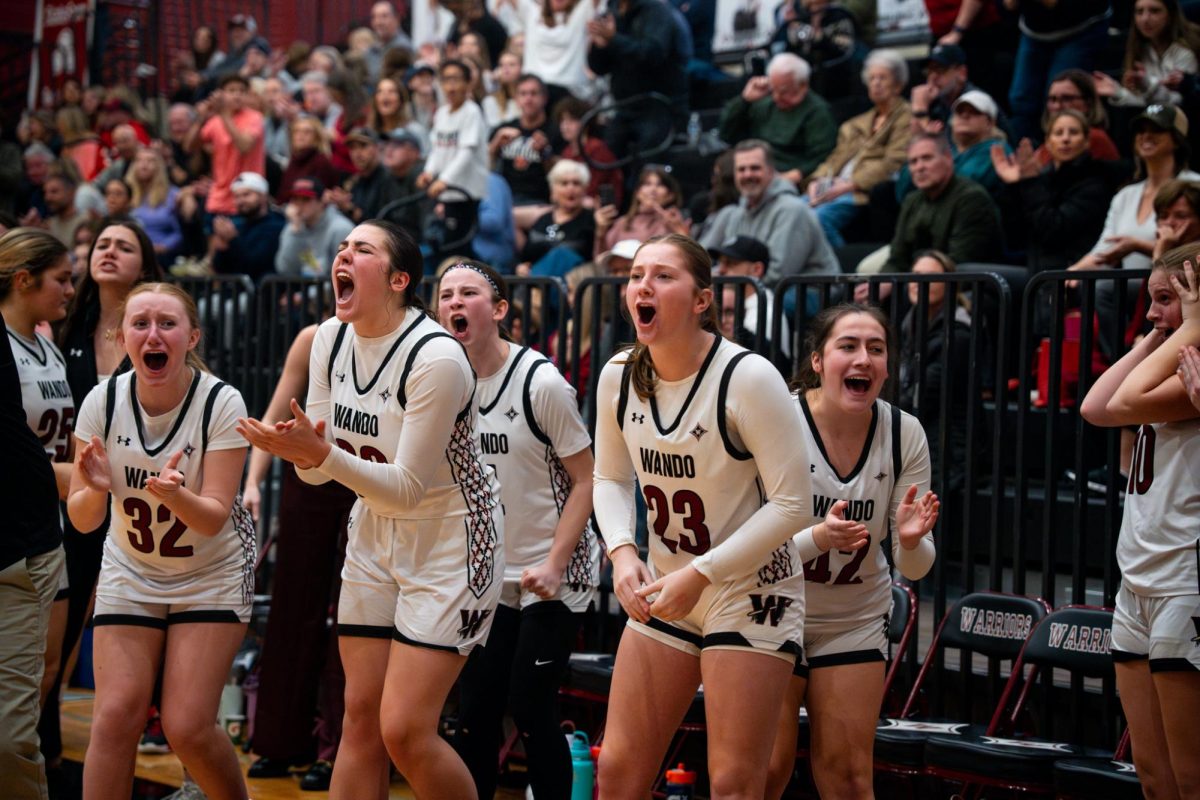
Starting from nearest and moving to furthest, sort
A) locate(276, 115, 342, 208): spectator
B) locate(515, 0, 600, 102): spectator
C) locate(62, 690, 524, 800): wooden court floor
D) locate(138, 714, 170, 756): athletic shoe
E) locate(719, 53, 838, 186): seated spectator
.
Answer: locate(62, 690, 524, 800): wooden court floor
locate(138, 714, 170, 756): athletic shoe
locate(719, 53, 838, 186): seated spectator
locate(276, 115, 342, 208): spectator
locate(515, 0, 600, 102): spectator

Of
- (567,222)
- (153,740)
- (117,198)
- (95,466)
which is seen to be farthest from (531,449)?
(117,198)

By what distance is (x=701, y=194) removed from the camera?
10.2 meters

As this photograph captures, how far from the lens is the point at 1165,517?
14.5ft

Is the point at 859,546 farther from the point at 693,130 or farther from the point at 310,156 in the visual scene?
the point at 310,156

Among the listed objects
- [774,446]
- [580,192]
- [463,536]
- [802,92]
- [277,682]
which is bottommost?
[277,682]

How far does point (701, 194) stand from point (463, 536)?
609 cm

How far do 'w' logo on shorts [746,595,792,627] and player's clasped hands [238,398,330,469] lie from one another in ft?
4.19

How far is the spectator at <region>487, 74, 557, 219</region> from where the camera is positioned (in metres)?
11.7

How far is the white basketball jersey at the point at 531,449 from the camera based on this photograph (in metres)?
5.30

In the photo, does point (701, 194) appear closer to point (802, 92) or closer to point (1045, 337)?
point (802, 92)

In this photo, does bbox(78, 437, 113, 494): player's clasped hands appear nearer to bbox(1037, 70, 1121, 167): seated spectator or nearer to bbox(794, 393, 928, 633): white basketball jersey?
bbox(794, 393, 928, 633): white basketball jersey

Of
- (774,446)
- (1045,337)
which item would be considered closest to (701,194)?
(1045,337)

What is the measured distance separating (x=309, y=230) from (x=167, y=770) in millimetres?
4791

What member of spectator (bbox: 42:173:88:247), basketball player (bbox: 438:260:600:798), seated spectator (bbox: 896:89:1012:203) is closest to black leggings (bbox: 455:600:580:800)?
basketball player (bbox: 438:260:600:798)
